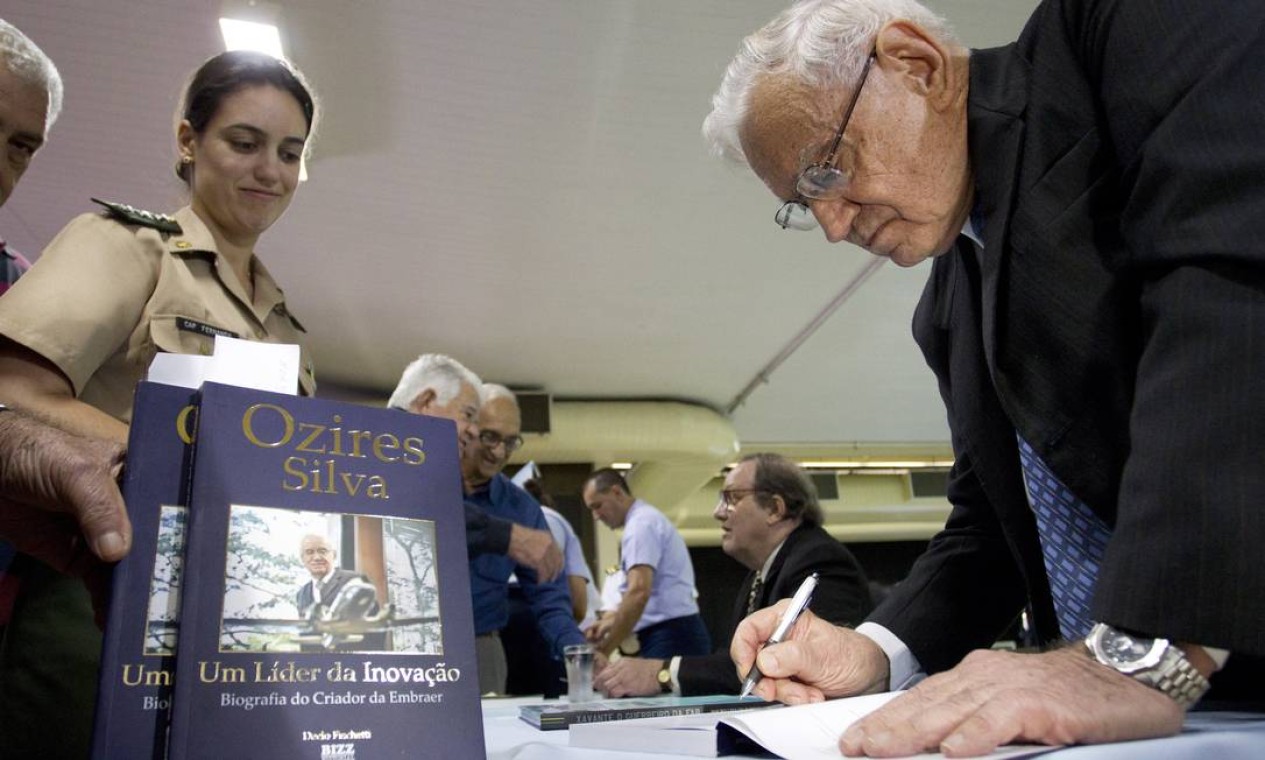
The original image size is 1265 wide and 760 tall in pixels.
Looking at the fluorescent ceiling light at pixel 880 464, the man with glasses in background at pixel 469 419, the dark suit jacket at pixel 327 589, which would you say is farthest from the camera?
the fluorescent ceiling light at pixel 880 464

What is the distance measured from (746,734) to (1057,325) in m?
0.47

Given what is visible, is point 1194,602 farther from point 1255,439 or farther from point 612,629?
point 612,629

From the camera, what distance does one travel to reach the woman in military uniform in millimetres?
888

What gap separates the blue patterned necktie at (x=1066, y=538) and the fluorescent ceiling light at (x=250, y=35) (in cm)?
331

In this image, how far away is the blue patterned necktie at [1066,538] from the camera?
92cm

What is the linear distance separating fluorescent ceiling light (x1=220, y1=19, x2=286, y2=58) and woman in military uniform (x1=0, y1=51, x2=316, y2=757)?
7.83ft

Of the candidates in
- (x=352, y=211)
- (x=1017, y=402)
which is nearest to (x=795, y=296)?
(x=352, y=211)

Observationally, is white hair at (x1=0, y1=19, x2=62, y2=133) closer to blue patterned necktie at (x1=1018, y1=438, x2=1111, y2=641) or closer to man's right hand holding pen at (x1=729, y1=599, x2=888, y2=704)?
man's right hand holding pen at (x1=729, y1=599, x2=888, y2=704)

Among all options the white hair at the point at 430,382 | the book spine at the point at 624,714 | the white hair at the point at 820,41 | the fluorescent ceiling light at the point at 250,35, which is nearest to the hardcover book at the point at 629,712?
the book spine at the point at 624,714

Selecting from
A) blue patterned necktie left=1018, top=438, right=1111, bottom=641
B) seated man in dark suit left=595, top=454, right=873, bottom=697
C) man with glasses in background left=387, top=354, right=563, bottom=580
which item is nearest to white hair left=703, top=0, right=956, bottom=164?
blue patterned necktie left=1018, top=438, right=1111, bottom=641

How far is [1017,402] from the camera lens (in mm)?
851

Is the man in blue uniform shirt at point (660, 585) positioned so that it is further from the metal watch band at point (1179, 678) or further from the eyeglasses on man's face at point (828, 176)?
the metal watch band at point (1179, 678)

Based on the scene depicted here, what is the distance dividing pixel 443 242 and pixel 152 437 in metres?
4.74

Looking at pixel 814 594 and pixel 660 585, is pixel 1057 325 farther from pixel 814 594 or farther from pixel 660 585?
pixel 660 585
